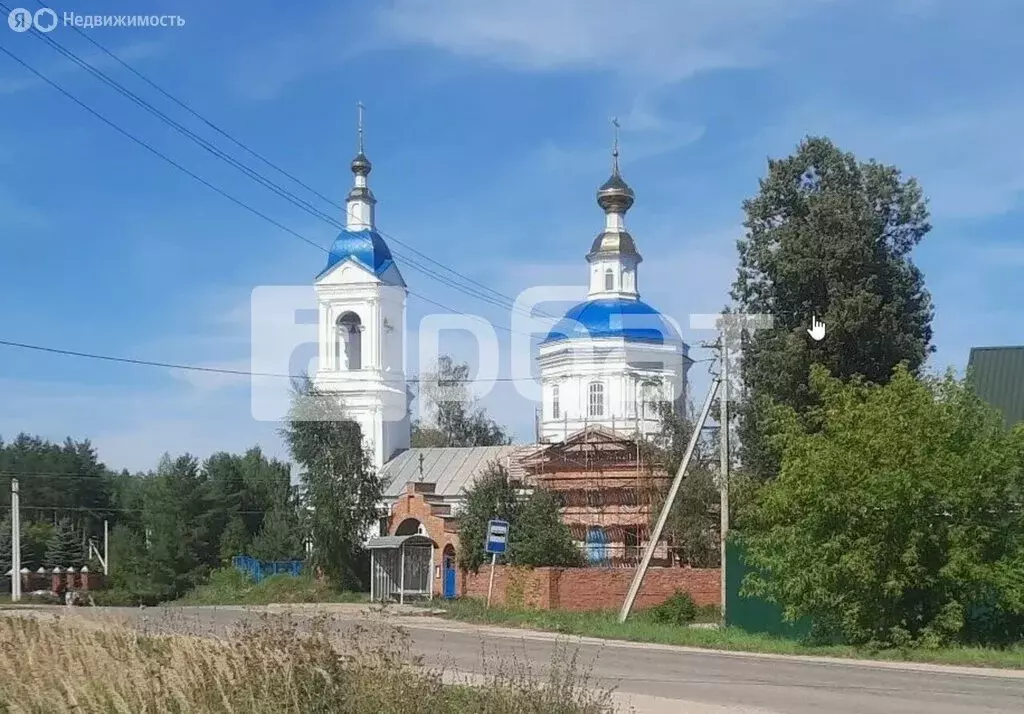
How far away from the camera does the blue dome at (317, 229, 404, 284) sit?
53844mm

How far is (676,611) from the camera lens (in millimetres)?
28516

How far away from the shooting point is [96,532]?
71312mm

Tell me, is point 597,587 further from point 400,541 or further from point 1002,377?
point 1002,377

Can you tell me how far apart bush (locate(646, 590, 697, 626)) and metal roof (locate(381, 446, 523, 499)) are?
2275cm

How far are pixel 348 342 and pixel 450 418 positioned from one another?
14288 millimetres

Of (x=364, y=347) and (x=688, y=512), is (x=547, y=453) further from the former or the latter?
(x=364, y=347)

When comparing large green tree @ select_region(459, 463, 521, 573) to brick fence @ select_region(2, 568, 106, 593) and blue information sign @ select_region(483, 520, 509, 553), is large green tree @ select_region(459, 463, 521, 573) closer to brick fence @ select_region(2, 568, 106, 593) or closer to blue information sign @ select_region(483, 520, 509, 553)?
blue information sign @ select_region(483, 520, 509, 553)

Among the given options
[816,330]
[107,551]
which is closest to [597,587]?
[816,330]

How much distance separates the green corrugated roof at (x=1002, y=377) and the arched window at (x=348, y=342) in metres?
29.9

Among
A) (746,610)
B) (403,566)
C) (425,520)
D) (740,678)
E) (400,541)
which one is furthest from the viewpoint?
(425,520)

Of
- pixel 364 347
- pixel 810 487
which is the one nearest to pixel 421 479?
pixel 364 347

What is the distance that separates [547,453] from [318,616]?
32.0 metres

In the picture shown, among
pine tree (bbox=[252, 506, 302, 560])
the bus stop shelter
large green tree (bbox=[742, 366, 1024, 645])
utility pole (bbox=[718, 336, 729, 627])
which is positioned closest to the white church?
pine tree (bbox=[252, 506, 302, 560])

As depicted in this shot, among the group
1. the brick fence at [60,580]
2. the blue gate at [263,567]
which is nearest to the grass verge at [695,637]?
the blue gate at [263,567]
